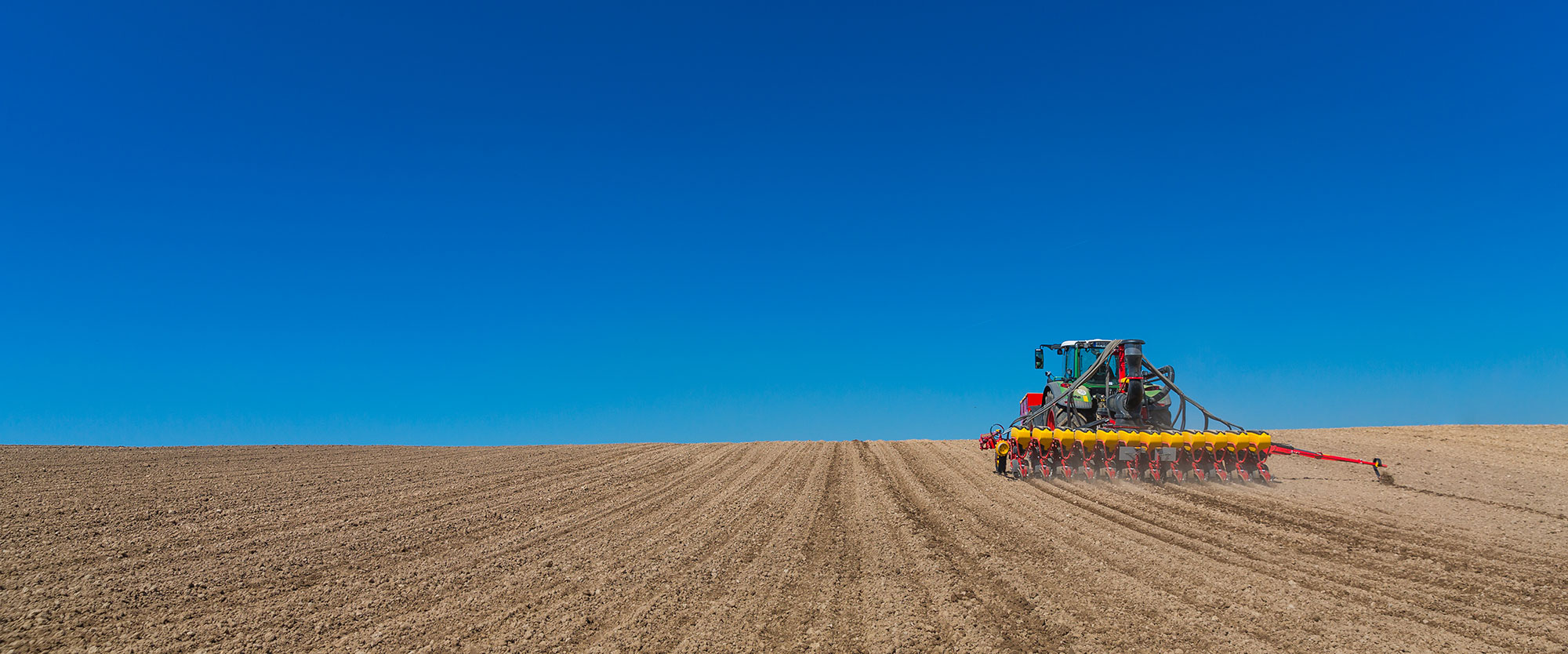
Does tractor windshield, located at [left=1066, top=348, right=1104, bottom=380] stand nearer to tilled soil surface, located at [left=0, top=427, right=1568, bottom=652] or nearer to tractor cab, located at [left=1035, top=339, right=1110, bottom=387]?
tractor cab, located at [left=1035, top=339, right=1110, bottom=387]

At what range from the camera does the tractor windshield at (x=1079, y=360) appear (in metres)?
17.1

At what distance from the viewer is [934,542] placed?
7828 mm

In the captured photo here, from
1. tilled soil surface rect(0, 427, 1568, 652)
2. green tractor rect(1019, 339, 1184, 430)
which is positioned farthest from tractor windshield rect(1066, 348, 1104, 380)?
tilled soil surface rect(0, 427, 1568, 652)

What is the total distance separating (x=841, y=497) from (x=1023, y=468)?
4891mm

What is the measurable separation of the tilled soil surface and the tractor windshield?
494 centimetres

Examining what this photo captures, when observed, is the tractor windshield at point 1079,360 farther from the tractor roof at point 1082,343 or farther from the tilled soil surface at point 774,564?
the tilled soil surface at point 774,564

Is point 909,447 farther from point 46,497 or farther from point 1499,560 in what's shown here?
point 46,497

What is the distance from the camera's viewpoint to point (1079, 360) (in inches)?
688

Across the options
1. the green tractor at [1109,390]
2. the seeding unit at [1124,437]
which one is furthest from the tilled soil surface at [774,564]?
the green tractor at [1109,390]

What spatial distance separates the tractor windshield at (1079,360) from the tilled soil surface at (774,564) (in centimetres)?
494

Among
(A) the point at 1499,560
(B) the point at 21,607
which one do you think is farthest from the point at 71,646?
(A) the point at 1499,560

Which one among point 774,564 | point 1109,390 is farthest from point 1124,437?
point 774,564

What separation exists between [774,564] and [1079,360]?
12.9 m

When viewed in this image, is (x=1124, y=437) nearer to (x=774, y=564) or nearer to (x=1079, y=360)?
(x=1079, y=360)
